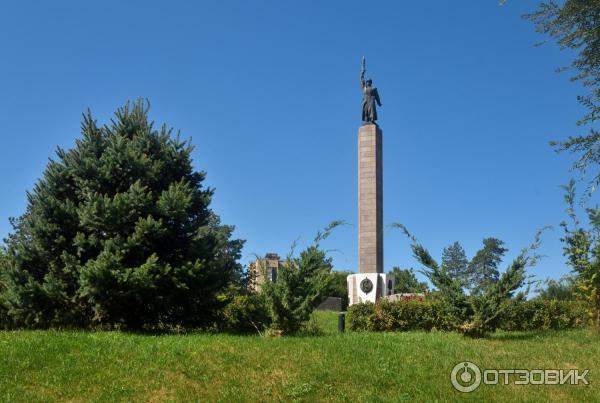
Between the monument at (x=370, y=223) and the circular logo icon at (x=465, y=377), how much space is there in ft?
46.6

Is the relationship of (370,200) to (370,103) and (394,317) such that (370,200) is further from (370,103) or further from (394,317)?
(394,317)

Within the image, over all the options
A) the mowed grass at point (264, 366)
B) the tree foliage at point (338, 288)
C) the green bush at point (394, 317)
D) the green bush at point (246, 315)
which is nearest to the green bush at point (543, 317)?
the green bush at point (394, 317)

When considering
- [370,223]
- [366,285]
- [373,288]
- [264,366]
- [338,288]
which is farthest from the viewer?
[338,288]

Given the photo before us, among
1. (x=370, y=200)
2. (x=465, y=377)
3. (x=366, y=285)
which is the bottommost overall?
(x=465, y=377)

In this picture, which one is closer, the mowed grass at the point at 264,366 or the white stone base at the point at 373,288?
the mowed grass at the point at 264,366

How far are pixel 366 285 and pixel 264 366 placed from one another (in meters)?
14.9

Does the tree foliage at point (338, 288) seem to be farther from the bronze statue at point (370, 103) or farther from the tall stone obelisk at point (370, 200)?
the bronze statue at point (370, 103)

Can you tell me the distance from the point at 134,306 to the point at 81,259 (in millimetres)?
1541

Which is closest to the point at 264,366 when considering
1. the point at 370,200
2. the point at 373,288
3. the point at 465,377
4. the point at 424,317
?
the point at 465,377

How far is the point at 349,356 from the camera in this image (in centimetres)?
869

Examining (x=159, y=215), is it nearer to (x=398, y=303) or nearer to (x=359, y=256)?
(x=398, y=303)

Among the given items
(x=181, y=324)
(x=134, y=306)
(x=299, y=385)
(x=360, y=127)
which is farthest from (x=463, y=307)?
(x=360, y=127)

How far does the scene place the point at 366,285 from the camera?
22672 millimetres

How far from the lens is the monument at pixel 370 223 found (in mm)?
22625
